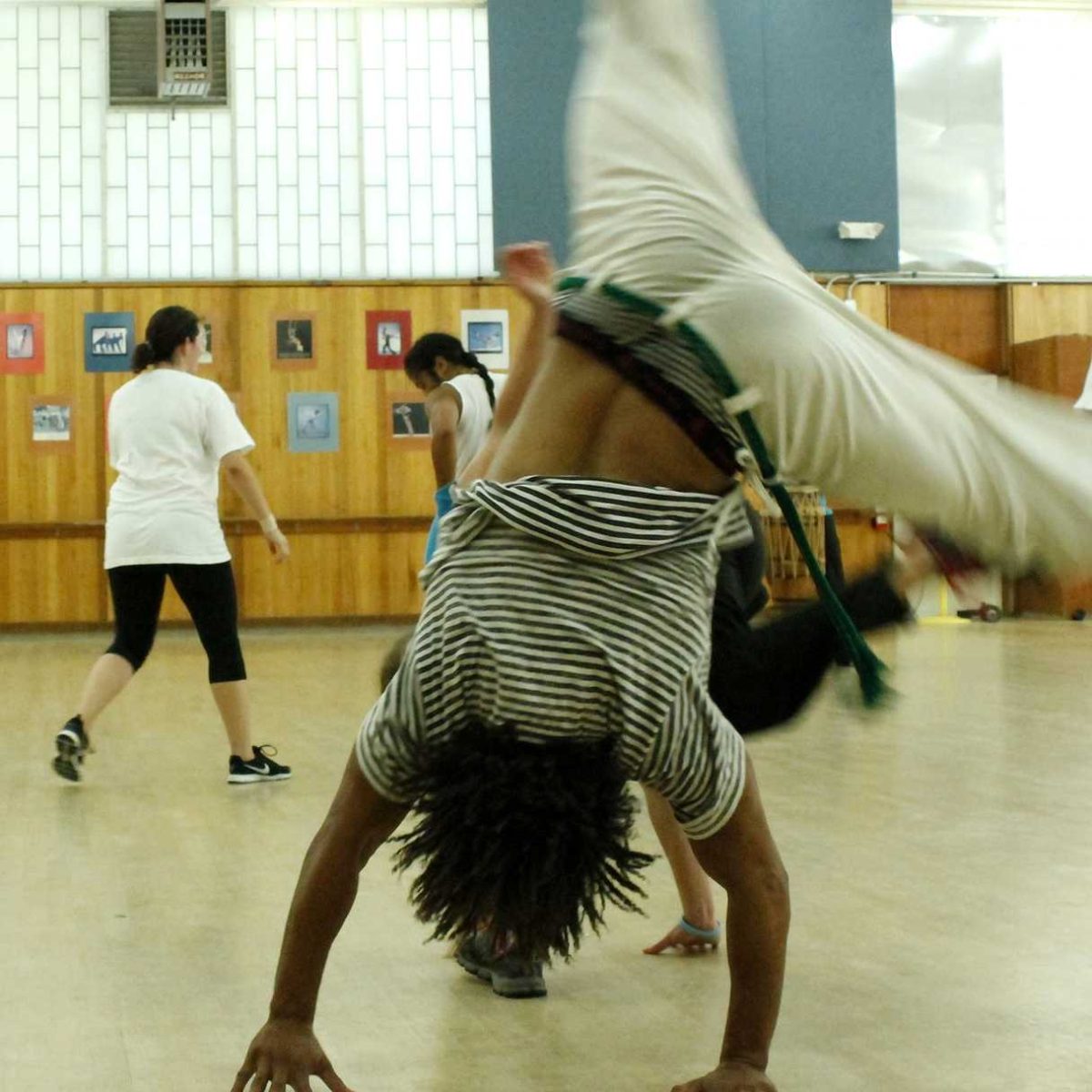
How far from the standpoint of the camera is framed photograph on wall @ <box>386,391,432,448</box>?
1128 cm

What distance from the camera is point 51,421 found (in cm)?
1109

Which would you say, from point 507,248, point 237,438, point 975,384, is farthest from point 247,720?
point 975,384

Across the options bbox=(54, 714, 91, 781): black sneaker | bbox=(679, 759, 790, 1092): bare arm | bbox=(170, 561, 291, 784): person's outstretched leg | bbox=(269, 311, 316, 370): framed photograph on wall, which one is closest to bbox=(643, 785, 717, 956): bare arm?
bbox=(679, 759, 790, 1092): bare arm

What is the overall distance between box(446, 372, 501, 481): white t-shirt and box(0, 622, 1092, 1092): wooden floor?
103cm

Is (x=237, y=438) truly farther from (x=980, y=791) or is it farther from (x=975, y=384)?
(x=975, y=384)

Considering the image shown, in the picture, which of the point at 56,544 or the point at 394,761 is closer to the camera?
the point at 394,761

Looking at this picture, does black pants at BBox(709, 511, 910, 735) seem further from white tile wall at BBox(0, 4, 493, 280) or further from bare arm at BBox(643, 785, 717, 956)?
white tile wall at BBox(0, 4, 493, 280)

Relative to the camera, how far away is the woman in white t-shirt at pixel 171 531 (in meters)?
4.46

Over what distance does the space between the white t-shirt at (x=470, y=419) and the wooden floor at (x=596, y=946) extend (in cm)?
103

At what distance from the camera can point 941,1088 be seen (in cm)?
192

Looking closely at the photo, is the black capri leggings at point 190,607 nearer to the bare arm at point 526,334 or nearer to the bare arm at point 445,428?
the bare arm at point 445,428

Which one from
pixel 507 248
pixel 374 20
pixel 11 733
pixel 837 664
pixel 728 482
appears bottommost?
pixel 11 733

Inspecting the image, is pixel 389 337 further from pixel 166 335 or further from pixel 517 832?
pixel 517 832

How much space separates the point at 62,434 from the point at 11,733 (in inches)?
225
